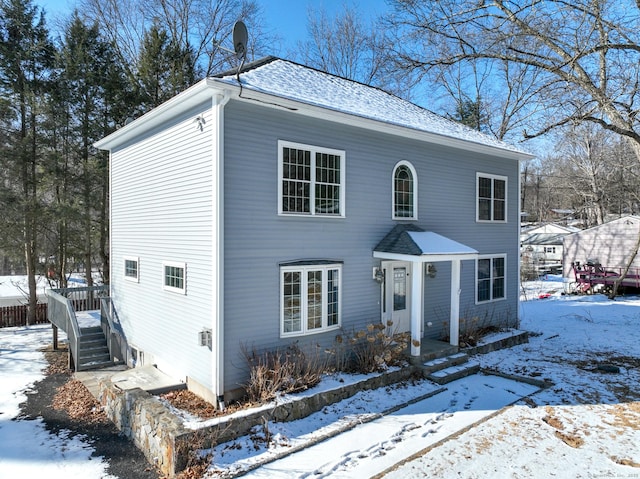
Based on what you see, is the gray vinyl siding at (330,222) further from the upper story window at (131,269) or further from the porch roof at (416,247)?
the upper story window at (131,269)

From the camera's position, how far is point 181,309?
302 inches

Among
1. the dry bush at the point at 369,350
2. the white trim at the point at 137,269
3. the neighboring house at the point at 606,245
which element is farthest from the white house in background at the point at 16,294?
the neighboring house at the point at 606,245

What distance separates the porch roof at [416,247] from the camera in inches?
323

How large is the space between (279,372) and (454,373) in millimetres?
3841

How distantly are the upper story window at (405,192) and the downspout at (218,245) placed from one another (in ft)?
14.2

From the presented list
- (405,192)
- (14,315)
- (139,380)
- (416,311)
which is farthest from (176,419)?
(14,315)

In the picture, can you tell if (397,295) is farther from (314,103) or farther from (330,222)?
(314,103)

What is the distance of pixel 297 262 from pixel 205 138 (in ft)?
9.06

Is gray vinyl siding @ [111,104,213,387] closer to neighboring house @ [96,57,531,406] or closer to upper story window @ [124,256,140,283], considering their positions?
neighboring house @ [96,57,531,406]

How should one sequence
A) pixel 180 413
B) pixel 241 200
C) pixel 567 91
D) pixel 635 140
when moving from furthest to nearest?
pixel 567 91 < pixel 635 140 < pixel 241 200 < pixel 180 413

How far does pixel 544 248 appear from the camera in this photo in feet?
119

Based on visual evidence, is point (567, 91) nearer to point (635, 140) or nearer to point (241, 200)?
point (635, 140)

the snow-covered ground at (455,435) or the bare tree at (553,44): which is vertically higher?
the bare tree at (553,44)

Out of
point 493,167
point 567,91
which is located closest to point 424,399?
point 493,167
